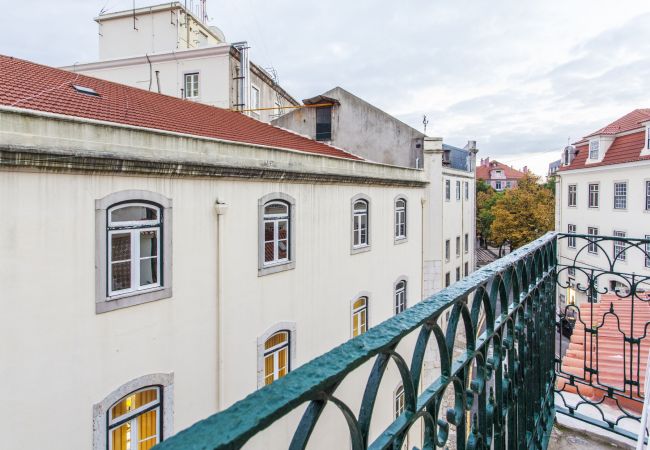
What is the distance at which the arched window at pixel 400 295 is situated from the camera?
15227 mm

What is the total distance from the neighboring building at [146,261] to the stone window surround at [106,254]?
0.8 inches

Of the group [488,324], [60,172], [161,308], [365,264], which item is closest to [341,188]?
[365,264]

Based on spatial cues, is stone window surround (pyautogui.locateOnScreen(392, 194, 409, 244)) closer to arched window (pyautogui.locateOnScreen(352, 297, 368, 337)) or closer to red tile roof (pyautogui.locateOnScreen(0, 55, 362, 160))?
arched window (pyautogui.locateOnScreen(352, 297, 368, 337))

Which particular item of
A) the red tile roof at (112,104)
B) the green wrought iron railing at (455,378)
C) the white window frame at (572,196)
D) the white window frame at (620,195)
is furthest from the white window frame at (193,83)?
the white window frame at (572,196)

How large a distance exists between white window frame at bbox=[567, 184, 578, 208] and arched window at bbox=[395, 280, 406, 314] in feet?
50.0

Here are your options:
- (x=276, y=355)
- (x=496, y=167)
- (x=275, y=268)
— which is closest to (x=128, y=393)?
(x=276, y=355)

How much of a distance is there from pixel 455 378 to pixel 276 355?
339 inches

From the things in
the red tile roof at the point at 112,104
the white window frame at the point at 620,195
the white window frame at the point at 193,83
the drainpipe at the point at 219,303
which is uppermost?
the white window frame at the point at 193,83

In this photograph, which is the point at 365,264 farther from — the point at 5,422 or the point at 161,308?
the point at 5,422

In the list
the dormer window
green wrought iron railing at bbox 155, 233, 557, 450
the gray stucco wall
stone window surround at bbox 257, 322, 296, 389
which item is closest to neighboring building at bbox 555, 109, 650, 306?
the dormer window

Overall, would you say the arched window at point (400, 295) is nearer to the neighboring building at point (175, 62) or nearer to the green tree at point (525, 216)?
the neighboring building at point (175, 62)

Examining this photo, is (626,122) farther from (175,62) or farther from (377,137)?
(175,62)

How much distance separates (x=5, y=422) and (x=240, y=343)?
3924 mm

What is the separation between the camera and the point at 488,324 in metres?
1.76
